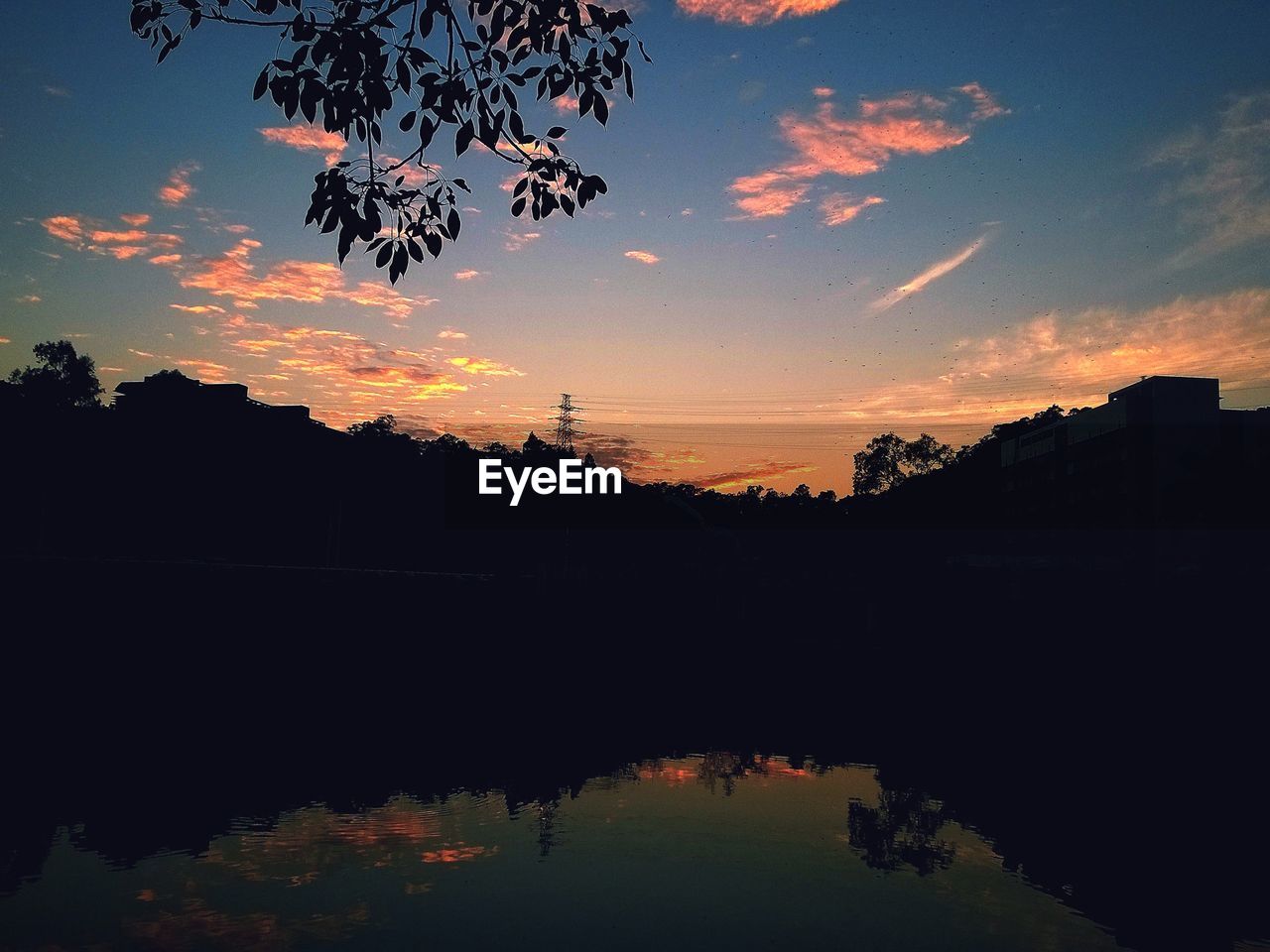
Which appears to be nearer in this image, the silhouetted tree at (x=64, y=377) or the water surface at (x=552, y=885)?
the water surface at (x=552, y=885)

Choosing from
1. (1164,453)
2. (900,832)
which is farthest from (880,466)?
(900,832)

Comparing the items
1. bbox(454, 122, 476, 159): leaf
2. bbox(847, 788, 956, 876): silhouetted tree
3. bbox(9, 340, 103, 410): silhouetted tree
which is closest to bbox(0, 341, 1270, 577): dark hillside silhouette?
bbox(847, 788, 956, 876): silhouetted tree

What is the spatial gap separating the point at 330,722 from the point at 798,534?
1712 inches

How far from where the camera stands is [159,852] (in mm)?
6883

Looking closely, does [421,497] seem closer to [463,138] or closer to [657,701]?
[657,701]

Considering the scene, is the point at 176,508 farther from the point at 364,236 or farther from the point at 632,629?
the point at 364,236

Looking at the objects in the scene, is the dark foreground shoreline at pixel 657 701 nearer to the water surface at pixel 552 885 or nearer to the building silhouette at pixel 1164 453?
the water surface at pixel 552 885

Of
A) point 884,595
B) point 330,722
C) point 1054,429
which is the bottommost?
point 330,722

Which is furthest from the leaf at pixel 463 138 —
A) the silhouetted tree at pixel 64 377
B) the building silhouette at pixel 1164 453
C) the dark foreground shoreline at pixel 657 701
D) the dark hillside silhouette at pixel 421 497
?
the silhouetted tree at pixel 64 377

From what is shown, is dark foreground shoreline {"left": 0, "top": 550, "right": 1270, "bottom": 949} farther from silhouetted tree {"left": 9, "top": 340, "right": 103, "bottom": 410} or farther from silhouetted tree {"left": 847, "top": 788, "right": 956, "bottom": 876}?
silhouetted tree {"left": 9, "top": 340, "right": 103, "bottom": 410}

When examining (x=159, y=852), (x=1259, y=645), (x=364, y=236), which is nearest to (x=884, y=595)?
(x=1259, y=645)

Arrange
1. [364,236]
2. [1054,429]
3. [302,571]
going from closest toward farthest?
[364,236]
[302,571]
[1054,429]

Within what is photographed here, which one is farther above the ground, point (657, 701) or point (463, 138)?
point (463, 138)

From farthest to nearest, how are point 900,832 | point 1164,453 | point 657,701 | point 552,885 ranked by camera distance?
point 1164,453 → point 657,701 → point 900,832 → point 552,885
